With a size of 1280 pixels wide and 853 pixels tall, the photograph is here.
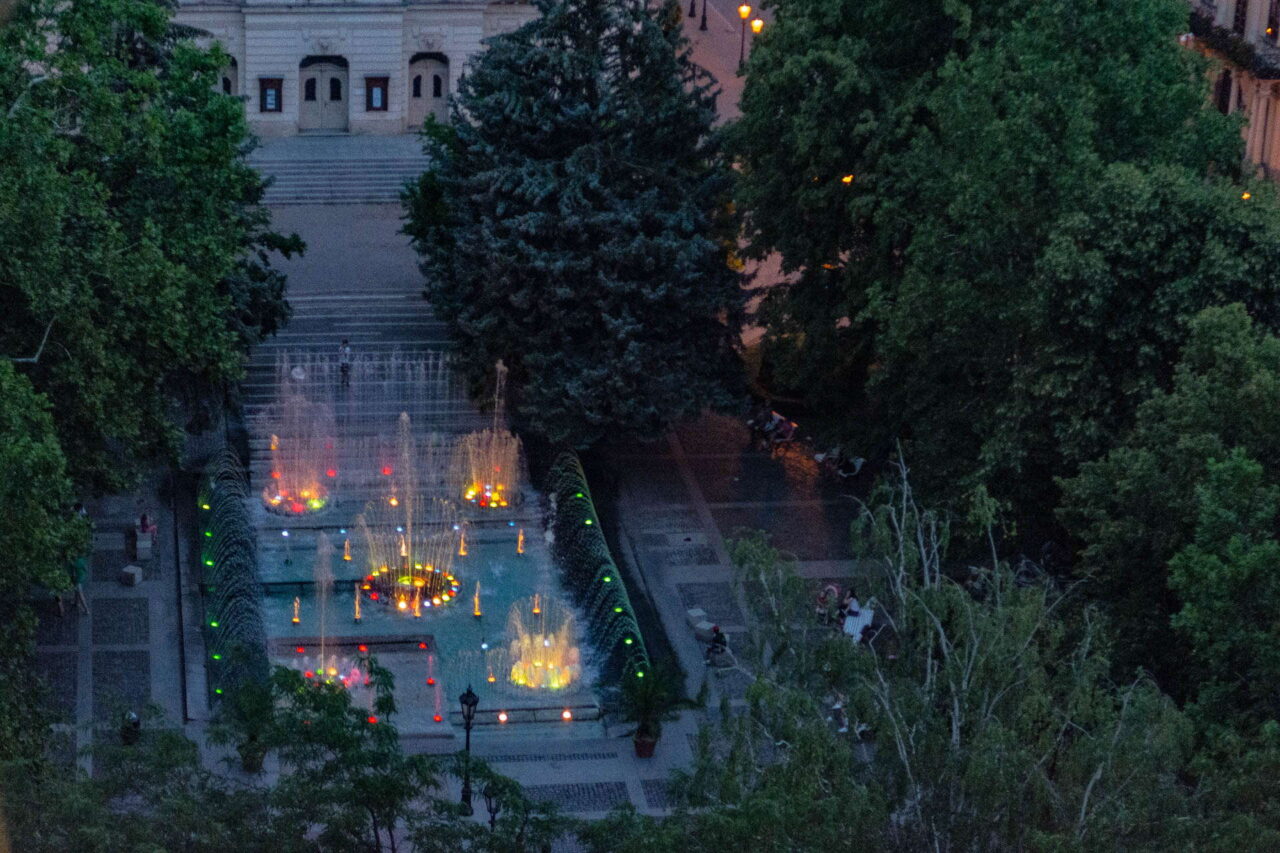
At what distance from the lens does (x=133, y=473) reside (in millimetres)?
35844

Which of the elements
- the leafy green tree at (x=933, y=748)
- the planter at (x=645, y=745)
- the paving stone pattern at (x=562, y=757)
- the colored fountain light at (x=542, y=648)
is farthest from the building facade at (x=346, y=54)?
the leafy green tree at (x=933, y=748)

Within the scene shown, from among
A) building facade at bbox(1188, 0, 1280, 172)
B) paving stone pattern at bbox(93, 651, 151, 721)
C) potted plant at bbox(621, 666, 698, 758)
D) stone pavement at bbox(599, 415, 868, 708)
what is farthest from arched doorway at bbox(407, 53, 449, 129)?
potted plant at bbox(621, 666, 698, 758)

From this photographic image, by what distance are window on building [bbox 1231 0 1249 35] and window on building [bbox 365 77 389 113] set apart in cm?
2473

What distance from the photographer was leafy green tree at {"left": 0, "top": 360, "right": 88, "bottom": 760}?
91.1 ft

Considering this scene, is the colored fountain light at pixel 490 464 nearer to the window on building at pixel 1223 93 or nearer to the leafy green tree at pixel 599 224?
the leafy green tree at pixel 599 224

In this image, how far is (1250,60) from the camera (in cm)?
5778

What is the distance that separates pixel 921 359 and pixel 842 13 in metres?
7.93

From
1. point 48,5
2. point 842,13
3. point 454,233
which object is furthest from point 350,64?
point 48,5

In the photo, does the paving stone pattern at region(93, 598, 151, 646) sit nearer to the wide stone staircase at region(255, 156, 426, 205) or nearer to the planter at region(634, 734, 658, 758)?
the planter at region(634, 734, 658, 758)

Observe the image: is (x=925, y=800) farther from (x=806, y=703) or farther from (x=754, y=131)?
(x=754, y=131)

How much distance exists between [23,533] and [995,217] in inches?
665

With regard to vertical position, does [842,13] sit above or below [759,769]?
above

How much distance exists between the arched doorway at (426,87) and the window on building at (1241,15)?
75.4 feet

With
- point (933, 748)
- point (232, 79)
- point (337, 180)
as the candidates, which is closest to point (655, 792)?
point (933, 748)
